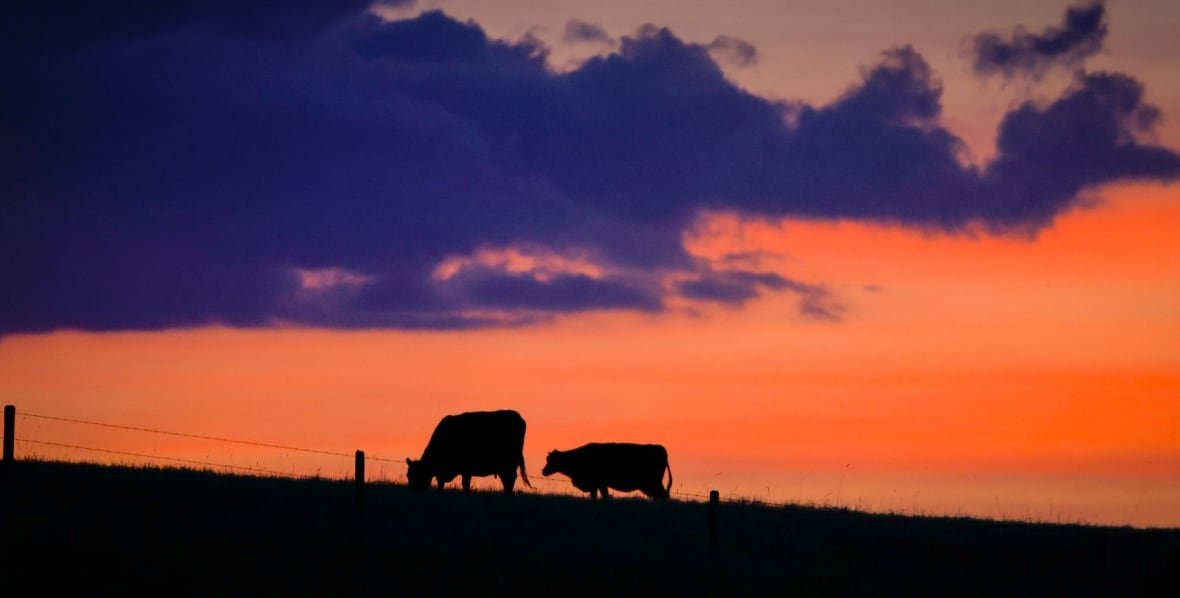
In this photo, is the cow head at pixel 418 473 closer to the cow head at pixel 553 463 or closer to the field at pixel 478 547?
the field at pixel 478 547

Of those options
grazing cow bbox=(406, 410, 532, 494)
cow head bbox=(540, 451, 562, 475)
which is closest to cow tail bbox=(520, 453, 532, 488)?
grazing cow bbox=(406, 410, 532, 494)

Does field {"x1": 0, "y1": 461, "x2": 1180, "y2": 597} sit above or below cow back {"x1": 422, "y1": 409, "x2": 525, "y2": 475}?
below

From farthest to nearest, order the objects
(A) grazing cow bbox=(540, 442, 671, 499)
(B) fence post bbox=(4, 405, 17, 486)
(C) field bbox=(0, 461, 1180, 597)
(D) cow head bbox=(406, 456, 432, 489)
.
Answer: (A) grazing cow bbox=(540, 442, 671, 499) → (D) cow head bbox=(406, 456, 432, 489) → (B) fence post bbox=(4, 405, 17, 486) → (C) field bbox=(0, 461, 1180, 597)

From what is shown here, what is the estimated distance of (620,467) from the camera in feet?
126

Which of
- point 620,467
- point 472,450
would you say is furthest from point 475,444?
point 620,467

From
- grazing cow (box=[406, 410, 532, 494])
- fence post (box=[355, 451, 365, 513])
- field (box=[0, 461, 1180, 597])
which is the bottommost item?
field (box=[0, 461, 1180, 597])

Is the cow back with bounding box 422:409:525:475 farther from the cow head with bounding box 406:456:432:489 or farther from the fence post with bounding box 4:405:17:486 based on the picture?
the fence post with bounding box 4:405:17:486

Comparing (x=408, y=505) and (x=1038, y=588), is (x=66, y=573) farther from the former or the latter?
(x=1038, y=588)

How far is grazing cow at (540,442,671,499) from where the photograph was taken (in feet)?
126

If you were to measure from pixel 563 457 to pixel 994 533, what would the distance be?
49.4ft

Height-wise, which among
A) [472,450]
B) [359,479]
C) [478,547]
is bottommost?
[478,547]

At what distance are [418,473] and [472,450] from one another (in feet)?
4.87

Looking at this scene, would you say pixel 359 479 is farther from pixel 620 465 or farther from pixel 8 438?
pixel 620 465

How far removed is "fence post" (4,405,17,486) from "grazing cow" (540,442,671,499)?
61.9 feet
